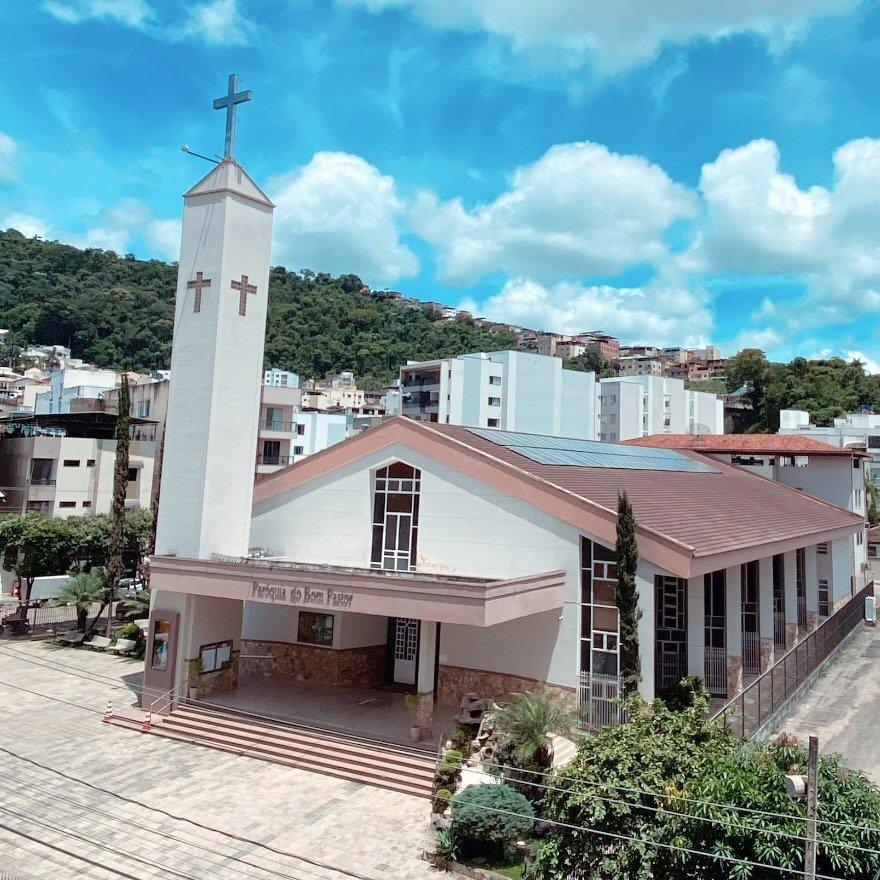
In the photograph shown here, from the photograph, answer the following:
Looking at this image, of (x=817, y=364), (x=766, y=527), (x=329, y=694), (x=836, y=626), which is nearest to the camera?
(x=329, y=694)

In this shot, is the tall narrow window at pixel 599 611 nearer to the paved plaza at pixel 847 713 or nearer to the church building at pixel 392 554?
the church building at pixel 392 554

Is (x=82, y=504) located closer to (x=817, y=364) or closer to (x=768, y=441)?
(x=768, y=441)

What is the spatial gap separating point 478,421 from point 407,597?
48.5 meters

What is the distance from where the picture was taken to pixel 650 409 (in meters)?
82.4

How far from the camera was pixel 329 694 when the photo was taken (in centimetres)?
2208

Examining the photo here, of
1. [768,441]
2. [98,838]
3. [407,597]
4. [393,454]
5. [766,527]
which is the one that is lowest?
[98,838]

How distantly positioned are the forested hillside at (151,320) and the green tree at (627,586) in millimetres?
96856

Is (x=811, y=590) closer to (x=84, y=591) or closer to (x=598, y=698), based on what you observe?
(x=598, y=698)

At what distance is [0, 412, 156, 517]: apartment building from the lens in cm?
4222

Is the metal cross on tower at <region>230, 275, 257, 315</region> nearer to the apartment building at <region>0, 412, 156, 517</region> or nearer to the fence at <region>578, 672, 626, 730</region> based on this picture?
the fence at <region>578, 672, 626, 730</region>

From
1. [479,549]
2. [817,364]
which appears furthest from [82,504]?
[817,364]

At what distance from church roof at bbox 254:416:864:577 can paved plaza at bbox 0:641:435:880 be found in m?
7.98

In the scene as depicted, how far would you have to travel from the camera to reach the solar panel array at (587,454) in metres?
25.7

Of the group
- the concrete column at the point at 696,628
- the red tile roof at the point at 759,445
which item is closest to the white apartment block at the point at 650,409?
the red tile roof at the point at 759,445
